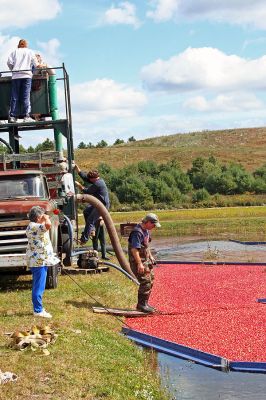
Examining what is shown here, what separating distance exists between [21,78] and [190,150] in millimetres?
94462

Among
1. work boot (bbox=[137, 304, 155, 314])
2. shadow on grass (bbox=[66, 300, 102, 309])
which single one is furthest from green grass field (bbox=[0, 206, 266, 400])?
work boot (bbox=[137, 304, 155, 314])

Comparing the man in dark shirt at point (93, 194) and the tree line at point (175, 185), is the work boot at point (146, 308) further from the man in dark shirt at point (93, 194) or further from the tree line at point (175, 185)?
the tree line at point (175, 185)

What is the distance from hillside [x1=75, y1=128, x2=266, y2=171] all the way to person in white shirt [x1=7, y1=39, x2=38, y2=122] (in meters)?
74.9

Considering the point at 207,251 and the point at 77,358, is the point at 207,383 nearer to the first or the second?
the point at 77,358

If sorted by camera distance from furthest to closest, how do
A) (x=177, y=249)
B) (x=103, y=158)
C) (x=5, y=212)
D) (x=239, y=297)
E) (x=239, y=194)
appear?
(x=103, y=158) → (x=239, y=194) → (x=177, y=249) → (x=239, y=297) → (x=5, y=212)

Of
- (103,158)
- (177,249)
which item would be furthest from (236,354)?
(103,158)

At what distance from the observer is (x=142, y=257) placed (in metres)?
12.0

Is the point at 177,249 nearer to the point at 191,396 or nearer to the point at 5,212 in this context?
the point at 5,212

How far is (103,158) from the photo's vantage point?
10800 centimetres

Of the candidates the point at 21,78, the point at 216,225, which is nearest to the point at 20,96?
the point at 21,78

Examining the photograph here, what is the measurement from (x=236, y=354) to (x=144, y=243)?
303 centimetres

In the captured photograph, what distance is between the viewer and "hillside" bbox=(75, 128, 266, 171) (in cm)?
10156

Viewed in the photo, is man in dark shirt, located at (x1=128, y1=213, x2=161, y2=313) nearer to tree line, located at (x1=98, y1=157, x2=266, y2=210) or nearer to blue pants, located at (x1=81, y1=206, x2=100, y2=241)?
blue pants, located at (x1=81, y1=206, x2=100, y2=241)

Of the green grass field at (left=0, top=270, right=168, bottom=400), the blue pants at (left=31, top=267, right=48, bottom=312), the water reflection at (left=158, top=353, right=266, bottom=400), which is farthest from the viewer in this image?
the blue pants at (left=31, top=267, right=48, bottom=312)
